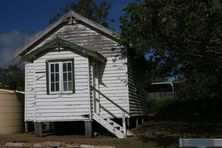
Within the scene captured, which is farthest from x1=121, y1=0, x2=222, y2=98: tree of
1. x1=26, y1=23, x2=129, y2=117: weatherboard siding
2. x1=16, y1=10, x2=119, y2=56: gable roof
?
x1=16, y1=10, x2=119, y2=56: gable roof

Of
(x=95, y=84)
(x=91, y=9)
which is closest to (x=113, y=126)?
(x=95, y=84)

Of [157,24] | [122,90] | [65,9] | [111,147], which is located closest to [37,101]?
[122,90]

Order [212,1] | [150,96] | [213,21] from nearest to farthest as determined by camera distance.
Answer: [212,1], [213,21], [150,96]

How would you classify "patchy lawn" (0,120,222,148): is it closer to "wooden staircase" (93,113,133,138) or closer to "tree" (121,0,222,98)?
"wooden staircase" (93,113,133,138)

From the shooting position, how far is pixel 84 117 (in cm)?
2069

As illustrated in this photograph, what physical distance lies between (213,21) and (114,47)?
30.2 ft

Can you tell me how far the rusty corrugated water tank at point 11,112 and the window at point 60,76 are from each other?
3662 millimetres

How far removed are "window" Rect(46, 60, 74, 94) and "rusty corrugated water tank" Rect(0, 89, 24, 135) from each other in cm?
366

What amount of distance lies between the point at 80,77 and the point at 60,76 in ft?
3.30

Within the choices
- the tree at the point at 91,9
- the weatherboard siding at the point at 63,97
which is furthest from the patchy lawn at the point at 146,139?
the tree at the point at 91,9

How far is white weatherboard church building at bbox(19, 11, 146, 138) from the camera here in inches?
818

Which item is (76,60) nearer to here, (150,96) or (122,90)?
(122,90)

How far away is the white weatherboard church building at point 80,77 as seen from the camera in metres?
20.8

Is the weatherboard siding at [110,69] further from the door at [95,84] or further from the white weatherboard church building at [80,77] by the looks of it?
the door at [95,84]
